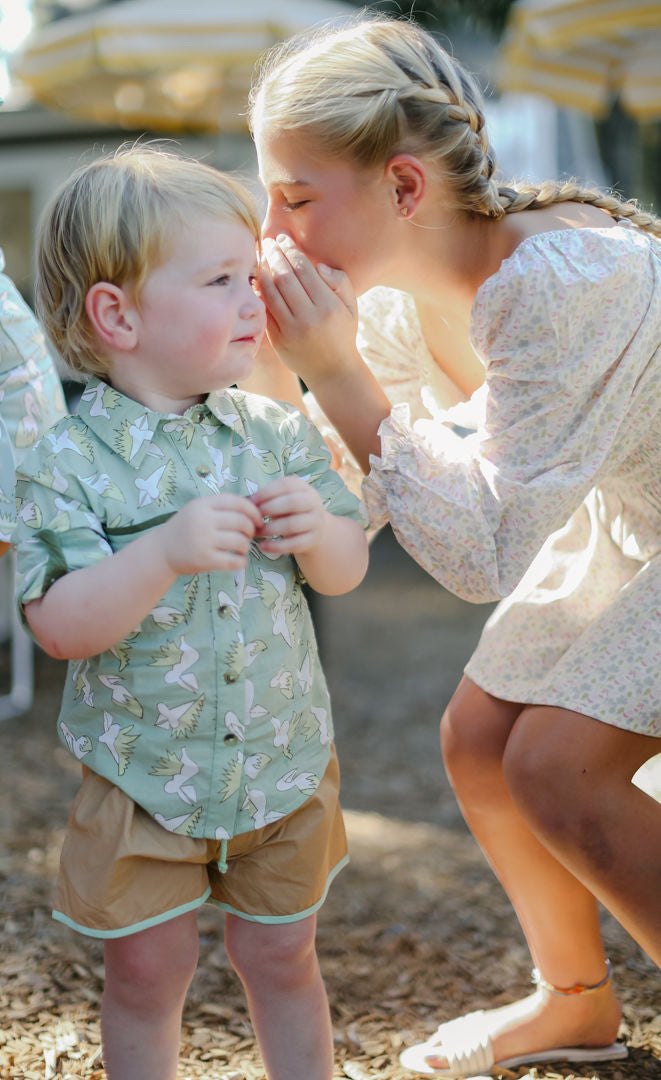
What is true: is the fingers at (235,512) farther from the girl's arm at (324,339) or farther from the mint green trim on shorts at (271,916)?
the mint green trim on shorts at (271,916)

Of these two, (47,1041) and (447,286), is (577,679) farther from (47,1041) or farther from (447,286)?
(47,1041)

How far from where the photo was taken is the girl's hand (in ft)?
5.92

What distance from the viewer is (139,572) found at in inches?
56.4

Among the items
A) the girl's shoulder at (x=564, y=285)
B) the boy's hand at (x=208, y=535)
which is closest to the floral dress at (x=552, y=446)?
the girl's shoulder at (x=564, y=285)

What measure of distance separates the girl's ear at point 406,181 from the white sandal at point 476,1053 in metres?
1.50

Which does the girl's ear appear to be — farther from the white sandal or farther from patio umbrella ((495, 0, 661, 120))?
patio umbrella ((495, 0, 661, 120))

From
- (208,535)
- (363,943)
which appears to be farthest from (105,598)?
(363,943)

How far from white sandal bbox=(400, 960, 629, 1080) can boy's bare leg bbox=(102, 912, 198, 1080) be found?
70 cm

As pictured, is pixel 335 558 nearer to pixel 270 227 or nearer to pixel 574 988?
pixel 270 227

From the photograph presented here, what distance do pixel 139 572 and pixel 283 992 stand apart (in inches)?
28.3

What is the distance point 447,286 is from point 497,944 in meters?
1.69

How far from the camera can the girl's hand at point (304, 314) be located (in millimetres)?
1804

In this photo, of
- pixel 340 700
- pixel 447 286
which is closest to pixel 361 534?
pixel 447 286

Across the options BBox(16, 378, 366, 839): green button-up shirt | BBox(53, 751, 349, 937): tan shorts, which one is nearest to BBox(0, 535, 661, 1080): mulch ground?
BBox(53, 751, 349, 937): tan shorts
